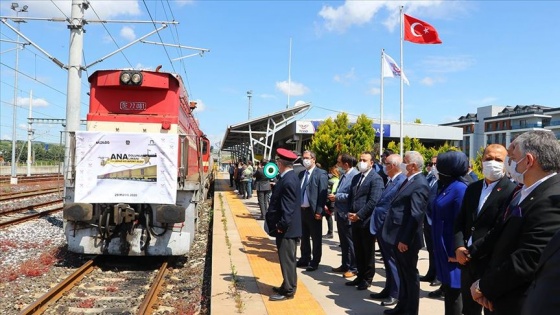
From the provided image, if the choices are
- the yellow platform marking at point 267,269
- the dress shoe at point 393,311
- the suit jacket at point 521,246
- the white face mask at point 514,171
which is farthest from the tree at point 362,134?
the suit jacket at point 521,246

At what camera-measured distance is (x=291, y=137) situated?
3259 cm

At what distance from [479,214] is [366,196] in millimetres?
3135

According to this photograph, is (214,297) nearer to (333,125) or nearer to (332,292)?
(332,292)

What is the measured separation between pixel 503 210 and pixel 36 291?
6474 mm

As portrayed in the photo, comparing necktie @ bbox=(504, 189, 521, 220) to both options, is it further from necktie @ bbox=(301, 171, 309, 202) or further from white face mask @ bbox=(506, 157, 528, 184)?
necktie @ bbox=(301, 171, 309, 202)

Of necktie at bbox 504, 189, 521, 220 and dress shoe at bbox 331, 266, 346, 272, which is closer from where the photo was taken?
necktie at bbox 504, 189, 521, 220

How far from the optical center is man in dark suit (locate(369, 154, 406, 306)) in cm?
586

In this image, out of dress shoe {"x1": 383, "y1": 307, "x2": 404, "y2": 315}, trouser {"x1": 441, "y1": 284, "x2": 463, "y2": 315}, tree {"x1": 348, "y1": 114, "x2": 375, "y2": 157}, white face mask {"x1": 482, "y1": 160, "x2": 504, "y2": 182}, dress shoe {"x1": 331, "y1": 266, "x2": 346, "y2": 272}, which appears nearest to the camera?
white face mask {"x1": 482, "y1": 160, "x2": 504, "y2": 182}

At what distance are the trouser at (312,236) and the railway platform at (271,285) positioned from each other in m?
0.27

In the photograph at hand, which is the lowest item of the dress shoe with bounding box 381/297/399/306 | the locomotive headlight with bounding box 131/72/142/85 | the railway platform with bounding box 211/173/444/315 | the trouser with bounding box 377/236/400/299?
the railway platform with bounding box 211/173/444/315

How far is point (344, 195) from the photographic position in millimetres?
7531

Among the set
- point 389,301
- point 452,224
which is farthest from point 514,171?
point 389,301

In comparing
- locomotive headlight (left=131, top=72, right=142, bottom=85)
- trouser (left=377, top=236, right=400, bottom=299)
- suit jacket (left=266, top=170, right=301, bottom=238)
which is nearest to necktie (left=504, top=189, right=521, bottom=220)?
trouser (left=377, top=236, right=400, bottom=299)

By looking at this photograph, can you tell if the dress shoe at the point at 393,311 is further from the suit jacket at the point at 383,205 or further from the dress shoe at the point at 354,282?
the dress shoe at the point at 354,282
